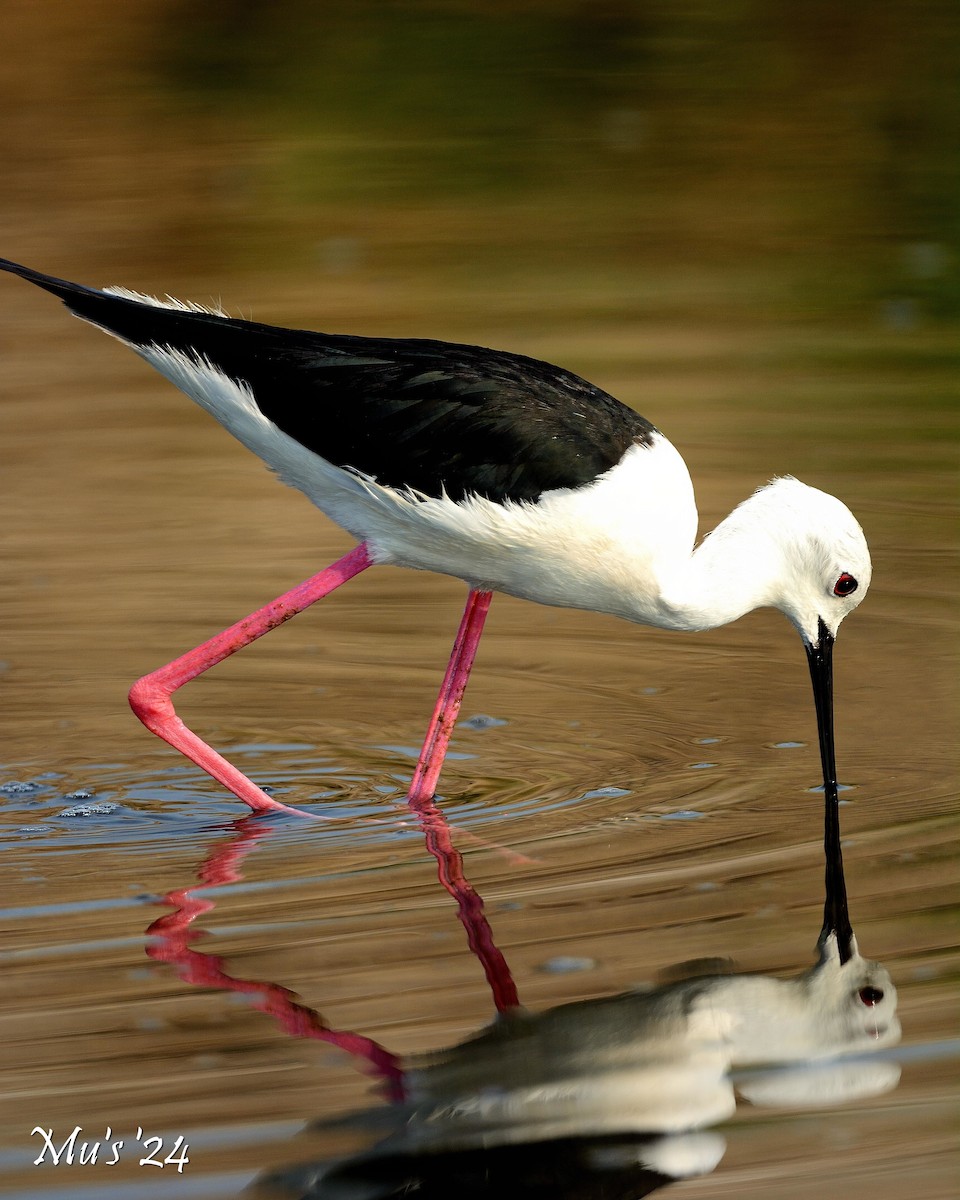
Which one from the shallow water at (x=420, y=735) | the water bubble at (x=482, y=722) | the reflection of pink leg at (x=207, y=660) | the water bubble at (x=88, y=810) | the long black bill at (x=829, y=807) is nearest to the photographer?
the shallow water at (x=420, y=735)

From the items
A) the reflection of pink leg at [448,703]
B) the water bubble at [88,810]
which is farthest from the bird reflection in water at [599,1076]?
the reflection of pink leg at [448,703]

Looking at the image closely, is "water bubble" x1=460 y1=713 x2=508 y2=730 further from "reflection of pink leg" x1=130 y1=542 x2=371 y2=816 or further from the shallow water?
"reflection of pink leg" x1=130 y1=542 x2=371 y2=816

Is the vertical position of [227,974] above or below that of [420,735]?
below

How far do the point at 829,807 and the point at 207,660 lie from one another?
5.86 ft

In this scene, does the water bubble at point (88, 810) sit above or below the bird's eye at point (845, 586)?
below

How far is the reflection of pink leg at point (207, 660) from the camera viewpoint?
560 centimetres

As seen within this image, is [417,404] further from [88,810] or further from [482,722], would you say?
[88,810]

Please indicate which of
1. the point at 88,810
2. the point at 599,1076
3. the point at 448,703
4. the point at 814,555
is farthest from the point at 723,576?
the point at 599,1076

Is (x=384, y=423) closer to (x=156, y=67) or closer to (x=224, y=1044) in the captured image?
(x=224, y=1044)

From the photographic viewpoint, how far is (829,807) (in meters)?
5.05

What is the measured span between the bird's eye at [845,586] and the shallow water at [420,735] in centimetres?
44

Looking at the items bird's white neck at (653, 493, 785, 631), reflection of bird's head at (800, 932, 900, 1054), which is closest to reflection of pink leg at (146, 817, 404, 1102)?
reflection of bird's head at (800, 932, 900, 1054)

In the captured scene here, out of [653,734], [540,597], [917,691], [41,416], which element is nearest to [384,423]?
[540,597]

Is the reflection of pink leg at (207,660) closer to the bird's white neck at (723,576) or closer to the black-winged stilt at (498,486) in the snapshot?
the black-winged stilt at (498,486)
